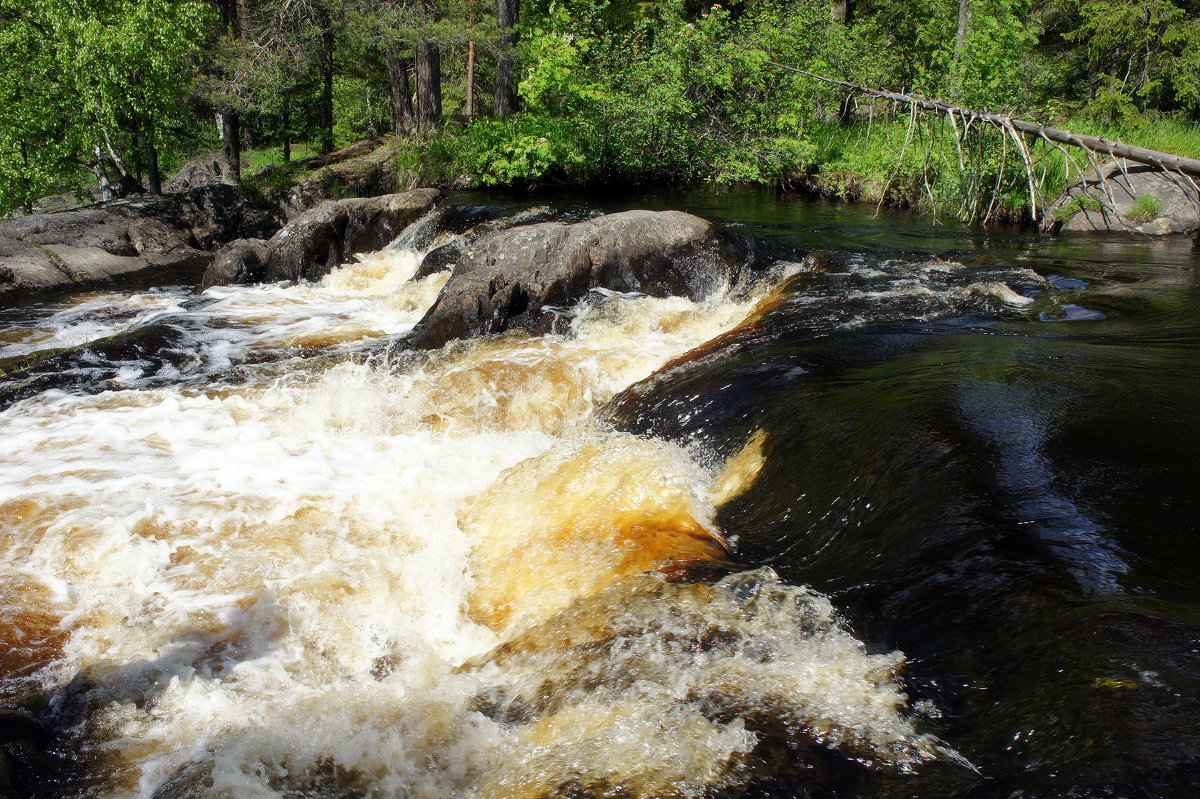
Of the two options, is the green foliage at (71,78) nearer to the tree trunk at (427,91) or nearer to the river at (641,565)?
the tree trunk at (427,91)

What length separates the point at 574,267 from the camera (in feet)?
28.6

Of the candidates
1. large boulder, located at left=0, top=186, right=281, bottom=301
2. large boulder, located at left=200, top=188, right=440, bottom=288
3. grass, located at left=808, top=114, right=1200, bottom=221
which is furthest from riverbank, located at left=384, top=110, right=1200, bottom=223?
large boulder, located at left=0, top=186, right=281, bottom=301

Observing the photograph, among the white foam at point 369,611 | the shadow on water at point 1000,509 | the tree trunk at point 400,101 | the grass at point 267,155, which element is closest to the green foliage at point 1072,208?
the shadow on water at point 1000,509

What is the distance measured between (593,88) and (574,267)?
9199 mm

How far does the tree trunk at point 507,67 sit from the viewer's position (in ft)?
61.0

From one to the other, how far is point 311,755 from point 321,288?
10335 mm

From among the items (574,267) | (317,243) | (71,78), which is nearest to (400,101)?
(71,78)

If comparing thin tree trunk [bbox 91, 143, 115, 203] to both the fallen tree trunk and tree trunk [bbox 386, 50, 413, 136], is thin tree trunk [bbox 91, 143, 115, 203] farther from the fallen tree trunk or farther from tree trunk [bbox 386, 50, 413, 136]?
the fallen tree trunk

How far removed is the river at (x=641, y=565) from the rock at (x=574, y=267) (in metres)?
1.12

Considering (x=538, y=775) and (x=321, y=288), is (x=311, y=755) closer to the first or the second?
(x=538, y=775)

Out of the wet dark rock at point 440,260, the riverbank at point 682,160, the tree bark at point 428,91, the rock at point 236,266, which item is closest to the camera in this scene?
the wet dark rock at point 440,260

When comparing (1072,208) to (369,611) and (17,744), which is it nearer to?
(369,611)

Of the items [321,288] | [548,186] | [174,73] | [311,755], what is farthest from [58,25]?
[311,755]

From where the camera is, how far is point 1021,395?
170 inches
